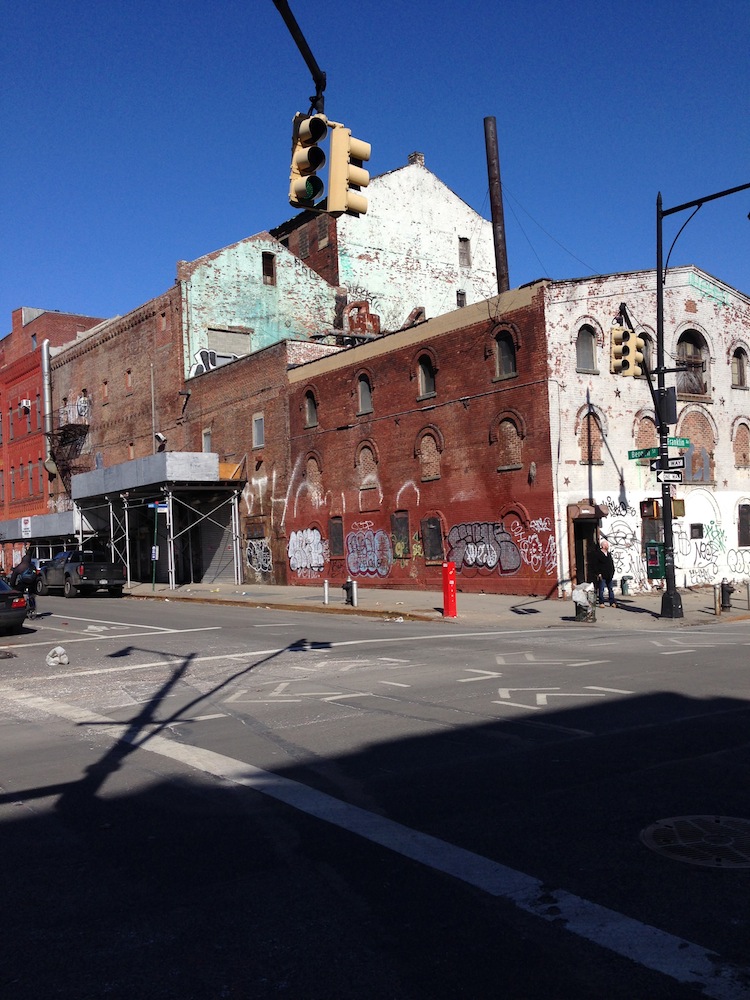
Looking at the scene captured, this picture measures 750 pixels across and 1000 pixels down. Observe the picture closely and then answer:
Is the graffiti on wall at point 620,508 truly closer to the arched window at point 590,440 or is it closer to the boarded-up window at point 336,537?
the arched window at point 590,440

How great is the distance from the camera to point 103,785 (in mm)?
7316

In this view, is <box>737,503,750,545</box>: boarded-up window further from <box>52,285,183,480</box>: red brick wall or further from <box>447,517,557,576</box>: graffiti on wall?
<box>52,285,183,480</box>: red brick wall

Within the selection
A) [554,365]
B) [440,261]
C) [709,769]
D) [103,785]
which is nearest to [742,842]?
[709,769]

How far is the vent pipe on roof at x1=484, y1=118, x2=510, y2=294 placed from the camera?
35844mm

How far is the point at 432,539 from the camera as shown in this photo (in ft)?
101

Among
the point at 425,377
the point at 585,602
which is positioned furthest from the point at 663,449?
the point at 425,377

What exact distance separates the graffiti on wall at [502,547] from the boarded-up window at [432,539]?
0.51m

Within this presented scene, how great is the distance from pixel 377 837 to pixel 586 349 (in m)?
23.5

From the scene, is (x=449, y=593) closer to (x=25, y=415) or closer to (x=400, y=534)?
(x=400, y=534)

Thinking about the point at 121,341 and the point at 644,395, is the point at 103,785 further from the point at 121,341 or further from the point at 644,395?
the point at 121,341

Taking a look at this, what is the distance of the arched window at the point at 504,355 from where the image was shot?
27.7m

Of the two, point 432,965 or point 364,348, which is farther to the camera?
point 364,348

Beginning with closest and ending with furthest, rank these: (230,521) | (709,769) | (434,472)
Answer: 1. (709,769)
2. (434,472)
3. (230,521)

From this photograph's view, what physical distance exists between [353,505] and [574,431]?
393 inches
